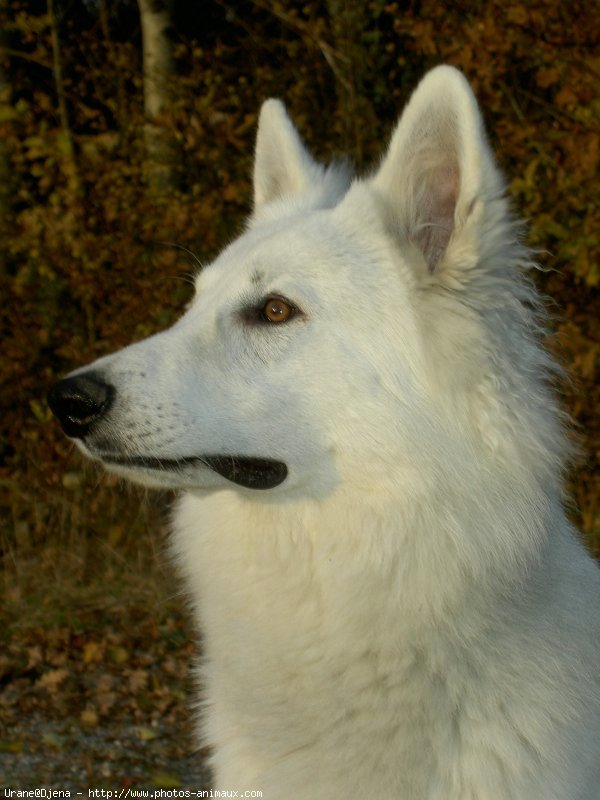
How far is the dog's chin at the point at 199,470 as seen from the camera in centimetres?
262

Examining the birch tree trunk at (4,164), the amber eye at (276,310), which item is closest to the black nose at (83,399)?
the amber eye at (276,310)

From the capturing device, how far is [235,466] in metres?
2.66

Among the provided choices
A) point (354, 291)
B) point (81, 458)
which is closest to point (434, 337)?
point (354, 291)

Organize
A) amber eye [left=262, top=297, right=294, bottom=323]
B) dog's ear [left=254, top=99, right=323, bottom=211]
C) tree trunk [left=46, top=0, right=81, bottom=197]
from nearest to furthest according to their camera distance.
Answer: amber eye [left=262, top=297, right=294, bottom=323]
dog's ear [left=254, top=99, right=323, bottom=211]
tree trunk [left=46, top=0, right=81, bottom=197]

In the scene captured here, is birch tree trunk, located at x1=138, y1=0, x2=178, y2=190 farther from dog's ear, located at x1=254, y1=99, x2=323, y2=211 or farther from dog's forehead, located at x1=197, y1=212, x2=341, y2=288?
dog's forehead, located at x1=197, y1=212, x2=341, y2=288

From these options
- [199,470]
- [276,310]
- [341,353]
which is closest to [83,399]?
[199,470]

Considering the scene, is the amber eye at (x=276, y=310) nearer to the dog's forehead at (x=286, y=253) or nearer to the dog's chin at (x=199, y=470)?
the dog's forehead at (x=286, y=253)

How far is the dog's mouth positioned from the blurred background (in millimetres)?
2407

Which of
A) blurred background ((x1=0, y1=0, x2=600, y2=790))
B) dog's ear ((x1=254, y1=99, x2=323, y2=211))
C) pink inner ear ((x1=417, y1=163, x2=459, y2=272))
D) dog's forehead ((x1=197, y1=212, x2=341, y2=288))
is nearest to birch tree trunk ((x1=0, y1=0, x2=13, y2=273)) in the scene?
blurred background ((x1=0, y1=0, x2=600, y2=790))

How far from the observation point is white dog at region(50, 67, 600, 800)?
250cm

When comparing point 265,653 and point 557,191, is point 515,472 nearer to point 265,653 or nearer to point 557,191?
point 265,653

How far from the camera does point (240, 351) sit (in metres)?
2.76

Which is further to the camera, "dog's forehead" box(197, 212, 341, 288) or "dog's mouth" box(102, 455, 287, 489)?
"dog's forehead" box(197, 212, 341, 288)

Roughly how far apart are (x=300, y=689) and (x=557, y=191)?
4.36 m
